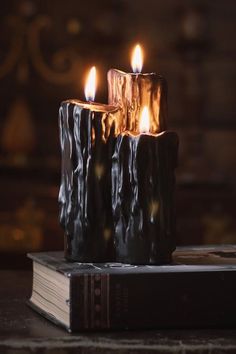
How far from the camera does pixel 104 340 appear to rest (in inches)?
27.9

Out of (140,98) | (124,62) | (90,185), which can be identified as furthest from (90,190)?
(124,62)

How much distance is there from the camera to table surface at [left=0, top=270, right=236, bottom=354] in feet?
2.28

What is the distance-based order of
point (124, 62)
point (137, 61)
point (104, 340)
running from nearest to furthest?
1. point (104, 340)
2. point (137, 61)
3. point (124, 62)

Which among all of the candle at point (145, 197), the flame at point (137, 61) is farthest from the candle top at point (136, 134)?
the flame at point (137, 61)

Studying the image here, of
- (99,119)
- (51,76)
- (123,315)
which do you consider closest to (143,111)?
(99,119)

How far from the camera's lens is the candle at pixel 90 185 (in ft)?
2.72

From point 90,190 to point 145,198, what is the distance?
0.06 m

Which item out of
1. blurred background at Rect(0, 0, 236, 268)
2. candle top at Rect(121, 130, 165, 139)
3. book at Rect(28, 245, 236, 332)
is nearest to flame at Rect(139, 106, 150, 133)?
candle top at Rect(121, 130, 165, 139)

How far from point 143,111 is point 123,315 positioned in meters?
0.21

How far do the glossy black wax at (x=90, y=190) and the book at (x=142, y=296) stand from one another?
4cm

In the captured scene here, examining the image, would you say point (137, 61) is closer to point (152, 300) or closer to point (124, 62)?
point (152, 300)

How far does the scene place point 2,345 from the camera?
70 centimetres

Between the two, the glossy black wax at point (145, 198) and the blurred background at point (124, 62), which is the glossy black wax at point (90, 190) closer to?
the glossy black wax at point (145, 198)

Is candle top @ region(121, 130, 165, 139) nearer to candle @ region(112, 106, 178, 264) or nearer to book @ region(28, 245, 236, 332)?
candle @ region(112, 106, 178, 264)
